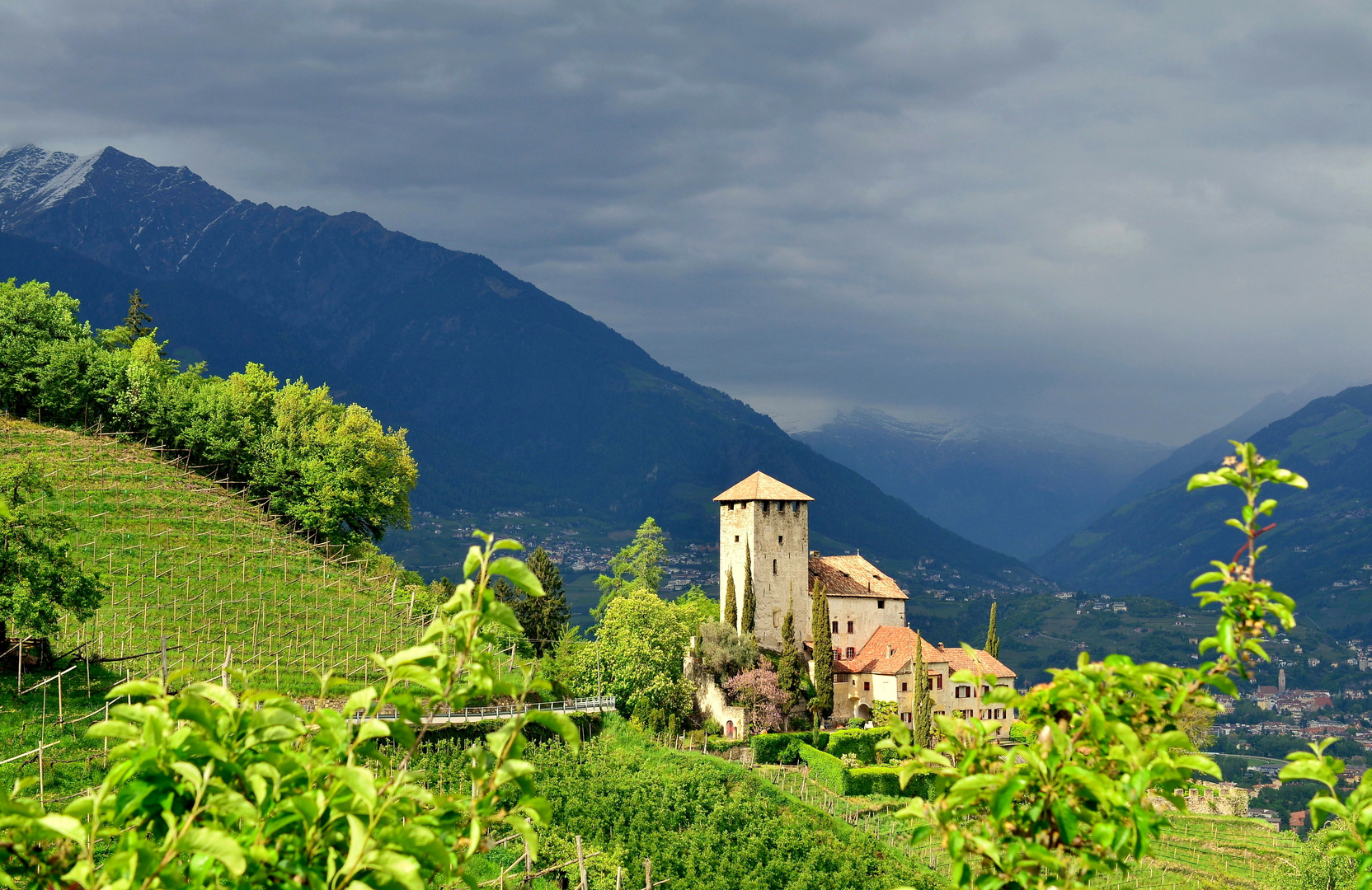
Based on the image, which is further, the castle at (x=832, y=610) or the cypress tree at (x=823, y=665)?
the castle at (x=832, y=610)

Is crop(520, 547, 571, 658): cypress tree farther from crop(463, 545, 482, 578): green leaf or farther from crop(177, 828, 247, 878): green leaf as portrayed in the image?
crop(177, 828, 247, 878): green leaf

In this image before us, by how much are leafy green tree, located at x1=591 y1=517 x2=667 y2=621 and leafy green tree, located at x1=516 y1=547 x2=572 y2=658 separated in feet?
8.67

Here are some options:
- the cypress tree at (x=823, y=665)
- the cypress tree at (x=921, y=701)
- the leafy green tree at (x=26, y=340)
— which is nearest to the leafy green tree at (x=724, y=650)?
the cypress tree at (x=823, y=665)

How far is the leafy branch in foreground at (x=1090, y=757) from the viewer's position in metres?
5.00

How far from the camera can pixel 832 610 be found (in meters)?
66.0

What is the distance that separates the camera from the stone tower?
63844 millimetres

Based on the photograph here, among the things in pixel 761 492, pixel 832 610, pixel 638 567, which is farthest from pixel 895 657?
pixel 638 567

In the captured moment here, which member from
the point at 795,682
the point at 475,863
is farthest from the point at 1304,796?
the point at 475,863

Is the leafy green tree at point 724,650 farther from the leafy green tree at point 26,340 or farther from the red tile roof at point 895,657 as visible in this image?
the leafy green tree at point 26,340

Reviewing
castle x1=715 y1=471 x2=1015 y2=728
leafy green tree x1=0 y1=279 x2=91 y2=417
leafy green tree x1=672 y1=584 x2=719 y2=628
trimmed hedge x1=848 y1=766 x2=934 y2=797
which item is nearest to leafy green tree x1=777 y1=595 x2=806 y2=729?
castle x1=715 y1=471 x2=1015 y2=728

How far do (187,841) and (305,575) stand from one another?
186ft

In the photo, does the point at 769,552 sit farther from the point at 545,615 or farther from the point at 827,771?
the point at 545,615

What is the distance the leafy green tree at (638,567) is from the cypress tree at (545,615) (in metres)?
2.64

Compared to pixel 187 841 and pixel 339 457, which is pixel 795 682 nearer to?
pixel 339 457
